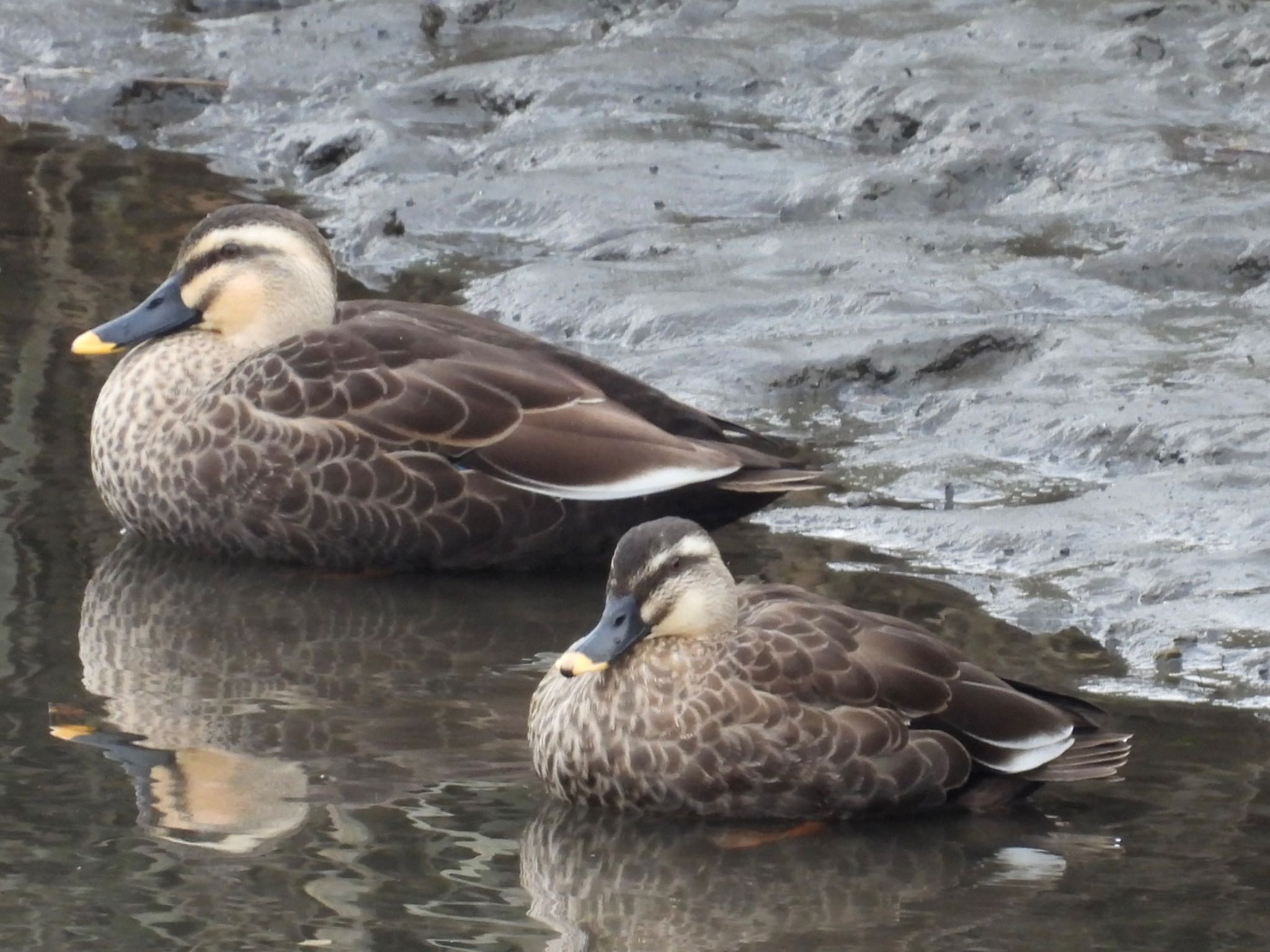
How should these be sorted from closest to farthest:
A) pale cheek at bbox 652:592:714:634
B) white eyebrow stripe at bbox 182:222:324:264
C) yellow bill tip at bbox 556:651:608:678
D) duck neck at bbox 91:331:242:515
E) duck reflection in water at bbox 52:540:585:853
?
yellow bill tip at bbox 556:651:608:678 → duck reflection in water at bbox 52:540:585:853 → pale cheek at bbox 652:592:714:634 → duck neck at bbox 91:331:242:515 → white eyebrow stripe at bbox 182:222:324:264

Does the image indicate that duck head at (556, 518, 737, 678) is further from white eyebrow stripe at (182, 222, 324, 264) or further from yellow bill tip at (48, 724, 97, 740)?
white eyebrow stripe at (182, 222, 324, 264)

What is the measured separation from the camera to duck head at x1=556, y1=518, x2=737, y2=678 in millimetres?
5660

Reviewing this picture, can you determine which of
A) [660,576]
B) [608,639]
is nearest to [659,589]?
[660,576]

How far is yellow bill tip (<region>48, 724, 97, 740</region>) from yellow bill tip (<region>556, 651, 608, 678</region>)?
1164 millimetres

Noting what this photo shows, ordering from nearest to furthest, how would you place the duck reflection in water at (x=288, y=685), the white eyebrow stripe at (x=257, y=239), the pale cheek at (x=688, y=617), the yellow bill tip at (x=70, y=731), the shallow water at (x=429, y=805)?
the shallow water at (x=429, y=805) → the duck reflection in water at (x=288, y=685) → the pale cheek at (x=688, y=617) → the yellow bill tip at (x=70, y=731) → the white eyebrow stripe at (x=257, y=239)

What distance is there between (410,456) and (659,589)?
1.73 meters

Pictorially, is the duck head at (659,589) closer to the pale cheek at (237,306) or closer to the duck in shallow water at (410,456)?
the duck in shallow water at (410,456)

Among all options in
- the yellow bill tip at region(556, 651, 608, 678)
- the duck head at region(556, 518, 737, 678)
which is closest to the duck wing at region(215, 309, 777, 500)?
the duck head at region(556, 518, 737, 678)

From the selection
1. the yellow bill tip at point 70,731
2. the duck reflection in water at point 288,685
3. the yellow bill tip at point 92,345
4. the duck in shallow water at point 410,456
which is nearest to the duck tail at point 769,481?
the duck in shallow water at point 410,456

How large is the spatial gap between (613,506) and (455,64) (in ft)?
19.2

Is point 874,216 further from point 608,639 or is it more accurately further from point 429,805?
point 429,805

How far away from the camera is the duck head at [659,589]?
5660mm

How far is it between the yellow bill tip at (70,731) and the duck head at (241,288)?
6.45ft

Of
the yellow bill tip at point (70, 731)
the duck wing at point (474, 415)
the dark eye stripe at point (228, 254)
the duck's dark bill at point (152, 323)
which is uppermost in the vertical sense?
the dark eye stripe at point (228, 254)
